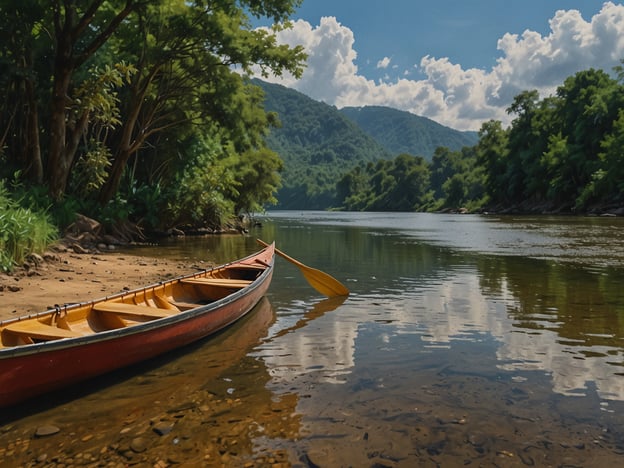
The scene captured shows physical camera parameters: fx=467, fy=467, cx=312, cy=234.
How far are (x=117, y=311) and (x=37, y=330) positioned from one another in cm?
125

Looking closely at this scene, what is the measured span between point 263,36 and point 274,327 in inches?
719

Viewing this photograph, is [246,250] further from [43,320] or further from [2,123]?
[43,320]

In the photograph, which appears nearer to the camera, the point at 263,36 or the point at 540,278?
the point at 540,278

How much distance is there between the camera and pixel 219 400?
17.0 feet

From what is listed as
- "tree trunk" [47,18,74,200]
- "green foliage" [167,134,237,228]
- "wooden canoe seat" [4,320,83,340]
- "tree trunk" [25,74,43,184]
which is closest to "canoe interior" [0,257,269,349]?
"wooden canoe seat" [4,320,83,340]

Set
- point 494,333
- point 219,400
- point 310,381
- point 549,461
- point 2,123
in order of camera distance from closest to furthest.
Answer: point 549,461 < point 219,400 < point 310,381 < point 494,333 < point 2,123

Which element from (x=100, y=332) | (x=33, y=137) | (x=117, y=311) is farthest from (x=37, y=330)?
(x=33, y=137)

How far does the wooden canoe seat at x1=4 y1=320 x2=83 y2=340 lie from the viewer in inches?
207

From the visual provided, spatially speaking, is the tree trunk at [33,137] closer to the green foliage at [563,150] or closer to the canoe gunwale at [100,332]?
the canoe gunwale at [100,332]

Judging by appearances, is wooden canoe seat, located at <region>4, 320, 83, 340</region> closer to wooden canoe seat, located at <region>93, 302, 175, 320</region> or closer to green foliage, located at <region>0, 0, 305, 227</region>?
wooden canoe seat, located at <region>93, 302, 175, 320</region>

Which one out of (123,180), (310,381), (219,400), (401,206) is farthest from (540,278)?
(401,206)

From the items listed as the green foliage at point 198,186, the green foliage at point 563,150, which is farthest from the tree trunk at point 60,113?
the green foliage at point 563,150

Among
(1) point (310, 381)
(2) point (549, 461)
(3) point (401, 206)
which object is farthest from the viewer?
(3) point (401, 206)

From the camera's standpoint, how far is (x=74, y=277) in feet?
38.8
